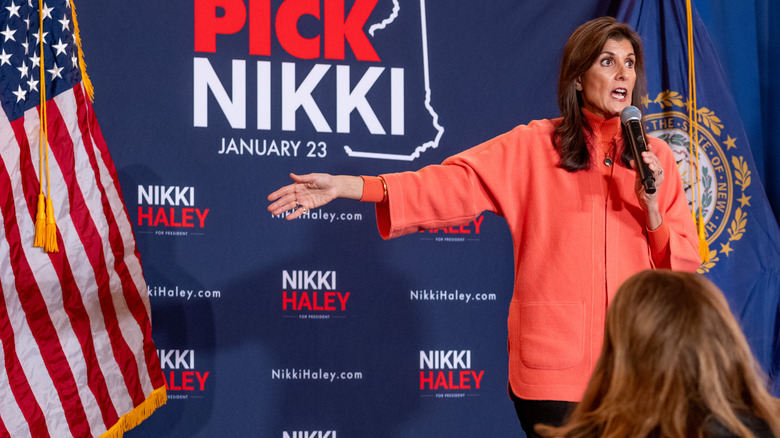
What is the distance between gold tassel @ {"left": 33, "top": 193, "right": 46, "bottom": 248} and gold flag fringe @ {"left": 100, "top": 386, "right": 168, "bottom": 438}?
2.51 feet

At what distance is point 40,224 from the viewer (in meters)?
2.82

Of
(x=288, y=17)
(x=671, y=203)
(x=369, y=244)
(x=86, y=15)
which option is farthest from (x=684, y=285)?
(x=86, y=15)

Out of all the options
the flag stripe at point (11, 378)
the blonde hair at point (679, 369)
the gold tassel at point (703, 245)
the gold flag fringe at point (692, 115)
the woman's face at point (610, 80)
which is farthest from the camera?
the gold flag fringe at point (692, 115)

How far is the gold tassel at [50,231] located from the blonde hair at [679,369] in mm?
2213

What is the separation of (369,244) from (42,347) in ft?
4.52

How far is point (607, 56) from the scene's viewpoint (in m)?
2.24

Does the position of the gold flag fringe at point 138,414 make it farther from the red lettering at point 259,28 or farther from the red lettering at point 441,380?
the red lettering at point 259,28

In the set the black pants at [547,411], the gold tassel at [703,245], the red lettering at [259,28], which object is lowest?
the black pants at [547,411]

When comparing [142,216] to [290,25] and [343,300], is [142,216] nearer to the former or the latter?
[343,300]

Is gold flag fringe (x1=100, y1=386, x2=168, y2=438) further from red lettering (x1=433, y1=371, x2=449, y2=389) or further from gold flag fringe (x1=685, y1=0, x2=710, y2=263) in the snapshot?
gold flag fringe (x1=685, y1=0, x2=710, y2=263)

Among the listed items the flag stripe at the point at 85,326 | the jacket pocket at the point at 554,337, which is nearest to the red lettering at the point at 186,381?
the flag stripe at the point at 85,326

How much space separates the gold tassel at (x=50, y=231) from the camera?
2.83 meters

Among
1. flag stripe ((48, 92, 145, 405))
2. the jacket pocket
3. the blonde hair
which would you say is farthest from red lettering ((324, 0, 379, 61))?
the blonde hair

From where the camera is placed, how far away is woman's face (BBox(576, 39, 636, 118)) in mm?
2203
